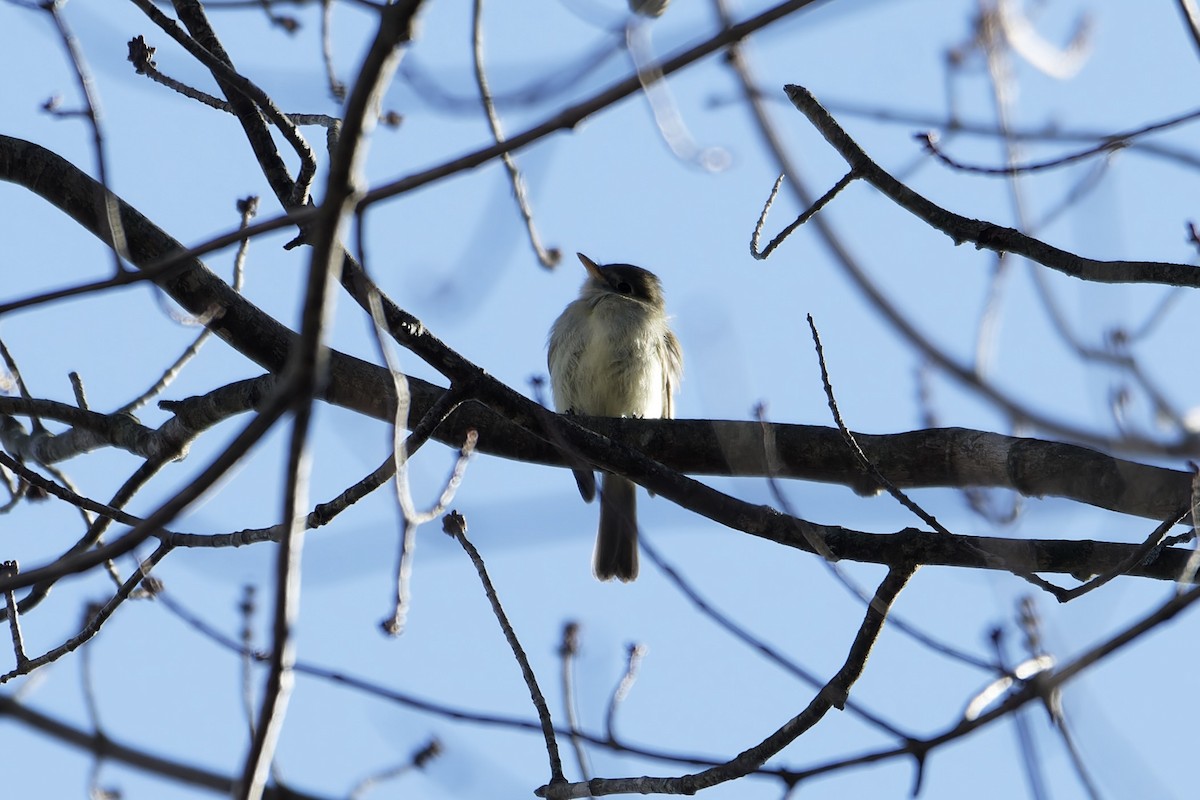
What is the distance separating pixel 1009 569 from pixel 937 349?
2.83 feet

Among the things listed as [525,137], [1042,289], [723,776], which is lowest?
[723,776]

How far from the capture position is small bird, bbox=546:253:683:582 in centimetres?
766

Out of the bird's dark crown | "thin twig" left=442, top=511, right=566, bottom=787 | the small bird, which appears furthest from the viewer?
the bird's dark crown

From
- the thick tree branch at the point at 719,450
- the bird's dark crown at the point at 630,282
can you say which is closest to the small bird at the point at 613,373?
the bird's dark crown at the point at 630,282

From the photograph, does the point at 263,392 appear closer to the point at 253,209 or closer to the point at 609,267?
the point at 253,209

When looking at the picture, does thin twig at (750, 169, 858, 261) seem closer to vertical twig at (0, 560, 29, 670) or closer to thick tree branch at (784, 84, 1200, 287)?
thick tree branch at (784, 84, 1200, 287)

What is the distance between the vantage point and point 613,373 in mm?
7715

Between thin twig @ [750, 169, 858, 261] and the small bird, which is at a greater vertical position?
the small bird

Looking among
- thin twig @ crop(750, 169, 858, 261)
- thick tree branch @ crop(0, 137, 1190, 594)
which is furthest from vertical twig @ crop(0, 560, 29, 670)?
thin twig @ crop(750, 169, 858, 261)

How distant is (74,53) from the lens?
A: 2.83 m

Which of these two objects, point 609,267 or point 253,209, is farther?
point 609,267

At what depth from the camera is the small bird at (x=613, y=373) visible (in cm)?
766

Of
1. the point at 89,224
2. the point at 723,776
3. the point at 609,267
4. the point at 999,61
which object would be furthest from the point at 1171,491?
the point at 609,267

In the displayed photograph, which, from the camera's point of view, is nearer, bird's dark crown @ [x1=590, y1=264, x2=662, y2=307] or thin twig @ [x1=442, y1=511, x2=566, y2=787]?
thin twig @ [x1=442, y1=511, x2=566, y2=787]
